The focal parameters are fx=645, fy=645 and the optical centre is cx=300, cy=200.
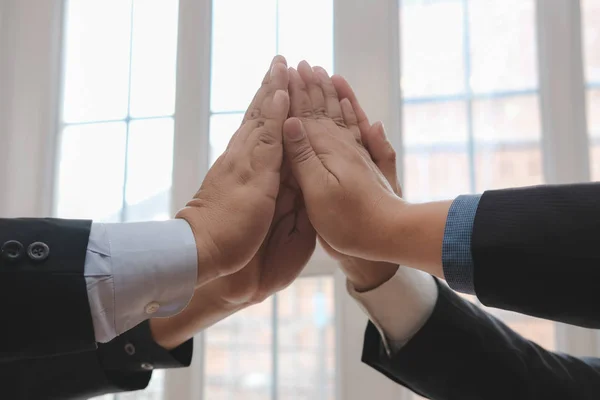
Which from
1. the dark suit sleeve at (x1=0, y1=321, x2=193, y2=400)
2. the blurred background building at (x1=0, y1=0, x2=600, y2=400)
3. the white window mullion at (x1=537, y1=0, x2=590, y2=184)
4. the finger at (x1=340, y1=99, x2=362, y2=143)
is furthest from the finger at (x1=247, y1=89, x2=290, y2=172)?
the white window mullion at (x1=537, y1=0, x2=590, y2=184)

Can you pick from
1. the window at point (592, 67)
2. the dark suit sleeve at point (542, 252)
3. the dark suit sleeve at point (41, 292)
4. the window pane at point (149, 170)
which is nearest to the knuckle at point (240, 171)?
the dark suit sleeve at point (41, 292)

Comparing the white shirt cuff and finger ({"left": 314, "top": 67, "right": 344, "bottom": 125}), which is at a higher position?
finger ({"left": 314, "top": 67, "right": 344, "bottom": 125})

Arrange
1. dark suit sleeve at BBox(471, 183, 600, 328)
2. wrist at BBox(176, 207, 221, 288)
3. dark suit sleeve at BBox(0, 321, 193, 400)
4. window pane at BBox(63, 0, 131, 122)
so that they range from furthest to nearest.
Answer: window pane at BBox(63, 0, 131, 122), dark suit sleeve at BBox(0, 321, 193, 400), wrist at BBox(176, 207, 221, 288), dark suit sleeve at BBox(471, 183, 600, 328)

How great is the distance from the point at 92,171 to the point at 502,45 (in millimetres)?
1148

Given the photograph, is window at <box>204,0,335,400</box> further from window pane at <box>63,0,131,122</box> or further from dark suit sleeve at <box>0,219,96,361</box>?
dark suit sleeve at <box>0,219,96,361</box>

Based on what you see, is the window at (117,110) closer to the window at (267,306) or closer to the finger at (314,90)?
the window at (267,306)

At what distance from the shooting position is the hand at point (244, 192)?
94 cm

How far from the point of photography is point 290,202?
3.70 feet

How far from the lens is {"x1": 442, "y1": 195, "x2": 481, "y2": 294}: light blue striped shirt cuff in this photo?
0.76 m

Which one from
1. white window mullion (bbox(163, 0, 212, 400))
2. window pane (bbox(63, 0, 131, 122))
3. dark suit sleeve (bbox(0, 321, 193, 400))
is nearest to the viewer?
dark suit sleeve (bbox(0, 321, 193, 400))

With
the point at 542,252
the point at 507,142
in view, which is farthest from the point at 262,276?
the point at 507,142

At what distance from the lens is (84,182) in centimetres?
181

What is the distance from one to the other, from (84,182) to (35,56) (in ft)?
1.25

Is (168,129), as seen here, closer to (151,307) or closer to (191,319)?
(191,319)
